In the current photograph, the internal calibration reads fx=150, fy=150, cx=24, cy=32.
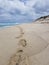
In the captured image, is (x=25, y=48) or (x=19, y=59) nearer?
(x=19, y=59)

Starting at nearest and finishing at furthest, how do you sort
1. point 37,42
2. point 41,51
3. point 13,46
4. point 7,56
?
point 7,56, point 41,51, point 13,46, point 37,42

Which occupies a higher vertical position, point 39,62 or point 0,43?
point 0,43

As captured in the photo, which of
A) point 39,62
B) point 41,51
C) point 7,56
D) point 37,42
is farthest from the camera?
point 37,42

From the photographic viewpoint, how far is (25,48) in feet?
7.89

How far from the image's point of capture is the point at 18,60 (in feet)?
6.82

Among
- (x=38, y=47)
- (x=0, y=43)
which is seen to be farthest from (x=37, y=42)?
(x=0, y=43)

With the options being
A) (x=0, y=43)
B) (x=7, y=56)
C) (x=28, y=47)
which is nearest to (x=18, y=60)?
(x=7, y=56)

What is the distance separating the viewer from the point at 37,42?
265 centimetres

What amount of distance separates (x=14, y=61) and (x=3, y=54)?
0.83ft

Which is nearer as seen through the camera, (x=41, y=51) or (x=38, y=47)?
(x=41, y=51)

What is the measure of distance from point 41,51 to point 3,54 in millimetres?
584

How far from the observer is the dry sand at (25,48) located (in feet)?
6.81

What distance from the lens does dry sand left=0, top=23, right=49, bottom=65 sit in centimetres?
207

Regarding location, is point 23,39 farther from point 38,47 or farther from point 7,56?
point 7,56
